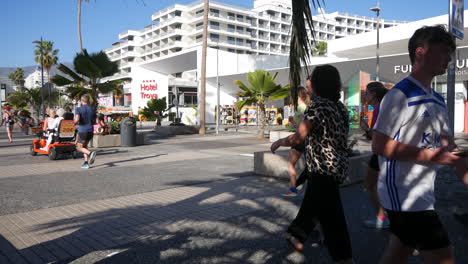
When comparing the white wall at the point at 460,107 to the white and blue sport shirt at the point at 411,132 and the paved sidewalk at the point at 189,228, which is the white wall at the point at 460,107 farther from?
the white and blue sport shirt at the point at 411,132

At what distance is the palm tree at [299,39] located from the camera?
260cm

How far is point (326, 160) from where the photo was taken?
294 centimetres

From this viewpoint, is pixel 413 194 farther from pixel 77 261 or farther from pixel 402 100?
pixel 77 261

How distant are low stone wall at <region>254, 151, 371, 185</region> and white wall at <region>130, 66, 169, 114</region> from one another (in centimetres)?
3710

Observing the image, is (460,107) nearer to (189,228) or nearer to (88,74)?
(88,74)

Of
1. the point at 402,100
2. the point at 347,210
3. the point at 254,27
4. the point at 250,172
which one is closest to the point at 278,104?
the point at 250,172

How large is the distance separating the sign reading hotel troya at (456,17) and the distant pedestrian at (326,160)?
3.46 meters

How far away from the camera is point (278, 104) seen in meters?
38.8

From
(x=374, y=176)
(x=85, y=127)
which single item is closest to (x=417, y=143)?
(x=374, y=176)

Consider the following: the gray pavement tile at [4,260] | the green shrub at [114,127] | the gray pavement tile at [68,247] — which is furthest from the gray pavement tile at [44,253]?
the green shrub at [114,127]

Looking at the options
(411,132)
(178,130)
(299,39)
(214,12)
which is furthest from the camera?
(214,12)

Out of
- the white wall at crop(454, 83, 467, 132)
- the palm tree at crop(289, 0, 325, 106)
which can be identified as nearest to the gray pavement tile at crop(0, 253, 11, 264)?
the palm tree at crop(289, 0, 325, 106)

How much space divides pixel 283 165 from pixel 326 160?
4.32 meters

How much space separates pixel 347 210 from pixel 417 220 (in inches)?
125
